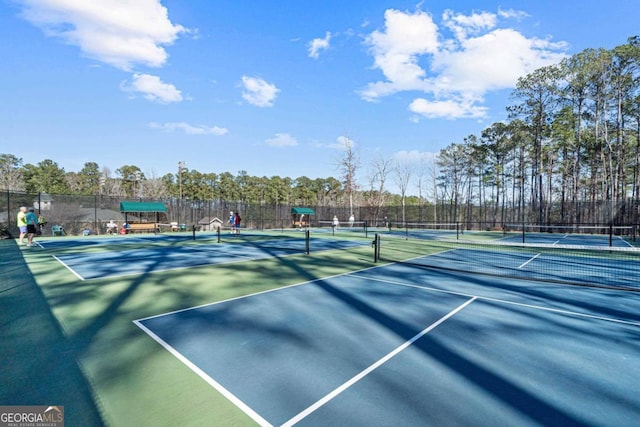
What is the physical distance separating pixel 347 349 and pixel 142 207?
928 inches

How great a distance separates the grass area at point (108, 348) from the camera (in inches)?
96.6

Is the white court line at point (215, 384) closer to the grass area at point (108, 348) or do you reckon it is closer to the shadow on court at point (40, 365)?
the grass area at point (108, 348)

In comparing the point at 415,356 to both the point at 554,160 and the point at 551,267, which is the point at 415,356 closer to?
the point at 551,267

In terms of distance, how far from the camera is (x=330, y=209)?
1496 inches

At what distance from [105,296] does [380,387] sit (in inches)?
208

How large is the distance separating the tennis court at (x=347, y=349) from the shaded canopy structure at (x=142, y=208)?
1671 cm

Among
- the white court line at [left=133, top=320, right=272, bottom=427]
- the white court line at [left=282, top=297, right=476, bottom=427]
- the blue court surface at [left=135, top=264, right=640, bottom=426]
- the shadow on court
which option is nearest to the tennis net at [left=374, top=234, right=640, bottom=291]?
the blue court surface at [left=135, top=264, right=640, bottom=426]

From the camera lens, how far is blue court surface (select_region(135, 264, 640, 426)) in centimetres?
251

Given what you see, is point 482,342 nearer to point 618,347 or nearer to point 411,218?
point 618,347

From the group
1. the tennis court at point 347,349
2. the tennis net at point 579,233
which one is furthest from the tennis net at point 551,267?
the tennis net at point 579,233

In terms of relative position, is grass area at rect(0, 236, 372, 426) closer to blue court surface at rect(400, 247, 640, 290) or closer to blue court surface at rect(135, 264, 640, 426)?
blue court surface at rect(135, 264, 640, 426)

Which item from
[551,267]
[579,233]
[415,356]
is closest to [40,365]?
[415,356]

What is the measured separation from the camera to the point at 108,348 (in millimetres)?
3512

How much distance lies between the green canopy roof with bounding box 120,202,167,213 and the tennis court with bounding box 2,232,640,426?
1667 cm
